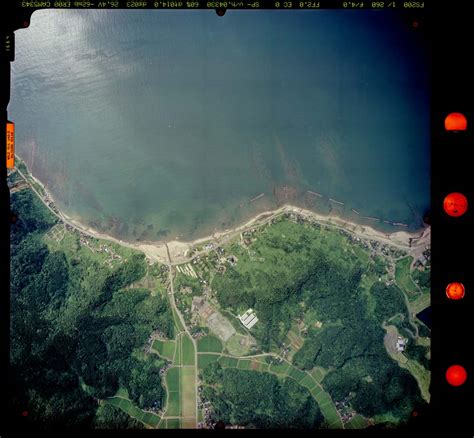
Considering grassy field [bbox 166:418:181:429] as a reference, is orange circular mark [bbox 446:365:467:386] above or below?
above

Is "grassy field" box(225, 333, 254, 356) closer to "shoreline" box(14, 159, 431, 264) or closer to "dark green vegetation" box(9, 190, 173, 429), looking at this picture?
"dark green vegetation" box(9, 190, 173, 429)

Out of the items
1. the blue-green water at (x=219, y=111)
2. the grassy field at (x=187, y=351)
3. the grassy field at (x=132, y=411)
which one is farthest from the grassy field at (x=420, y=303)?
the grassy field at (x=132, y=411)

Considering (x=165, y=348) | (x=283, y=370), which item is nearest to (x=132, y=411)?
(x=165, y=348)

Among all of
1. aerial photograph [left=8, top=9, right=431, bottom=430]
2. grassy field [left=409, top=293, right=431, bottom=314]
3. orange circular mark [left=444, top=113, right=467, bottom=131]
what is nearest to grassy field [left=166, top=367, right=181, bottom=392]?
aerial photograph [left=8, top=9, right=431, bottom=430]

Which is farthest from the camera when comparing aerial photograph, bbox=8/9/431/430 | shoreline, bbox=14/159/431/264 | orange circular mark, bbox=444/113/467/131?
shoreline, bbox=14/159/431/264

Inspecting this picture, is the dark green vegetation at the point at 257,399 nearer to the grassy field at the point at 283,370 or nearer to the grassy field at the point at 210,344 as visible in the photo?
the grassy field at the point at 283,370

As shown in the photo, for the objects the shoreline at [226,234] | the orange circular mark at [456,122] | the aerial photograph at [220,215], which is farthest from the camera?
the shoreline at [226,234]

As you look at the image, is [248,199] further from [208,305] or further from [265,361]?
[265,361]
